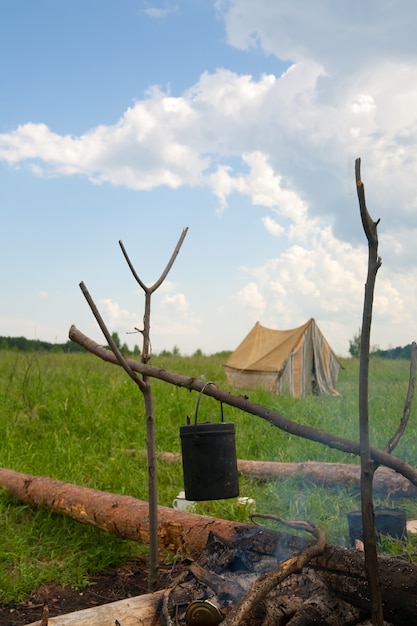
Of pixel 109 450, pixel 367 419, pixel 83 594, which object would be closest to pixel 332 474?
pixel 109 450

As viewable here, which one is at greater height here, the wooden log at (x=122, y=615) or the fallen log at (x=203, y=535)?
the fallen log at (x=203, y=535)

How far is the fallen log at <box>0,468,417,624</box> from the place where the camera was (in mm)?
2615

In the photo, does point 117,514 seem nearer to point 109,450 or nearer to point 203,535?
point 203,535

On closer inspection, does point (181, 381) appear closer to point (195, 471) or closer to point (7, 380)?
point (195, 471)

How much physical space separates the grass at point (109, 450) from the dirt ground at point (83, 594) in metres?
0.09

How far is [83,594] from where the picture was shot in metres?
3.99

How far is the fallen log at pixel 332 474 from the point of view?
220 inches

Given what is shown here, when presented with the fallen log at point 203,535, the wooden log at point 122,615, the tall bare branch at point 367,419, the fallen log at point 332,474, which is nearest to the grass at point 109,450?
the fallen log at point 332,474

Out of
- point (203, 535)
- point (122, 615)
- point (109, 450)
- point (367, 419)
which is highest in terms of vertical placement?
point (367, 419)

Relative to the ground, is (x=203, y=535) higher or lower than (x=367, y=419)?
lower

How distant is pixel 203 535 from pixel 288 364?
764 cm

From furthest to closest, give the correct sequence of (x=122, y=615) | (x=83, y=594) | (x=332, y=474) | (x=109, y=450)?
(x=109, y=450) < (x=332, y=474) < (x=83, y=594) < (x=122, y=615)

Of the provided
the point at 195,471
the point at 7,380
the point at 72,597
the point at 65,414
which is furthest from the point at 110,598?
the point at 7,380

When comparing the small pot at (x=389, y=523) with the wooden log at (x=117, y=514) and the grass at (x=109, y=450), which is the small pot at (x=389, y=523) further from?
the wooden log at (x=117, y=514)
